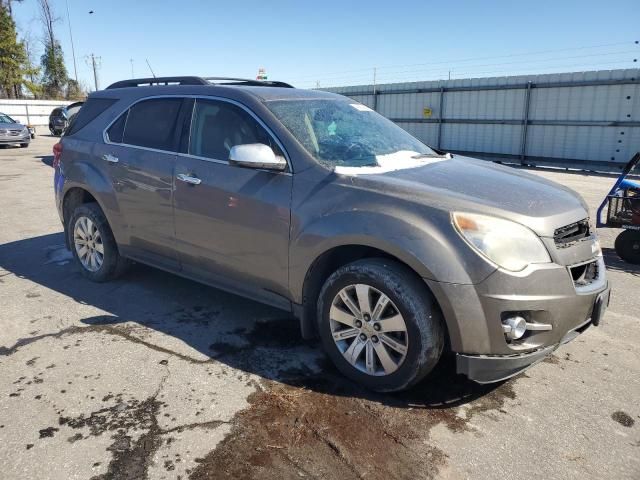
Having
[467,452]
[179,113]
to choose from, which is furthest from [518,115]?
[467,452]

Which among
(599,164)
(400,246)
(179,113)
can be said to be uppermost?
(179,113)

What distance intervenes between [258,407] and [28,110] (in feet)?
146

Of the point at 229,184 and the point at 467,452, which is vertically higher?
the point at 229,184

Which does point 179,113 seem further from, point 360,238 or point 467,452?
point 467,452

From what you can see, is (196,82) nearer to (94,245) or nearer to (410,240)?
(94,245)

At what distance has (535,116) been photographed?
56.0 ft

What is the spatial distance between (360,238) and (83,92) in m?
66.7

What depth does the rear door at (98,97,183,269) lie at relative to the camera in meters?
4.18

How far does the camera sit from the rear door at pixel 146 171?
4.18 meters

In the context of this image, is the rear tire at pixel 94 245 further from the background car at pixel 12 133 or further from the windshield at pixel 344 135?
the background car at pixel 12 133

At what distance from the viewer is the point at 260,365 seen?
3.51m

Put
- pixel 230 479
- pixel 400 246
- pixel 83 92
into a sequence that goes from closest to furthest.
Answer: pixel 230 479 < pixel 400 246 < pixel 83 92

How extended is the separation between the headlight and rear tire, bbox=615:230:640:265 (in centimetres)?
402

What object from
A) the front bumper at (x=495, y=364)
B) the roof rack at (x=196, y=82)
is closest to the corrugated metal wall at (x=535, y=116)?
the roof rack at (x=196, y=82)
